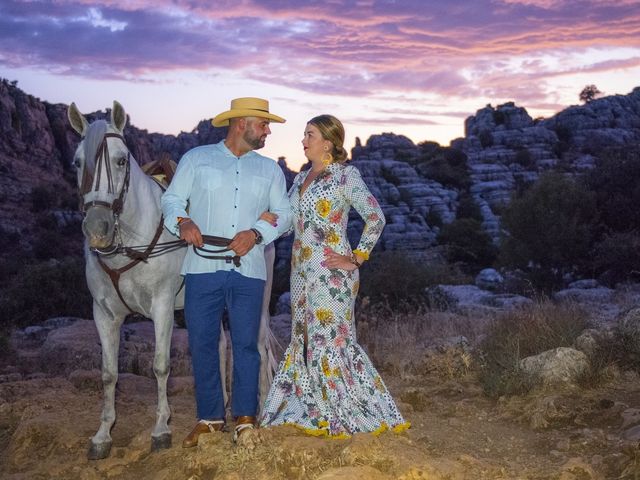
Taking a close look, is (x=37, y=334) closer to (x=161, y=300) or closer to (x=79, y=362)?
(x=79, y=362)

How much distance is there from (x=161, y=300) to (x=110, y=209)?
93cm

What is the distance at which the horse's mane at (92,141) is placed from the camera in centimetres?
548

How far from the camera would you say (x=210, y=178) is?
5.62 m

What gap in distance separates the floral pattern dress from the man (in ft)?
1.15

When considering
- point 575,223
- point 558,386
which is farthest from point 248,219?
point 575,223

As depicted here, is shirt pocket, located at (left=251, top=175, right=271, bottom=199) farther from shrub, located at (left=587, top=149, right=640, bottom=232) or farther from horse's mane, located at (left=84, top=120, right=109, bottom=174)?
shrub, located at (left=587, top=149, right=640, bottom=232)

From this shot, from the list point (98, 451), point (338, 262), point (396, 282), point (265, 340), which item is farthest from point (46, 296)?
point (338, 262)

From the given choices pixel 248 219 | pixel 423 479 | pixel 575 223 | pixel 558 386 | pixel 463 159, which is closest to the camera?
pixel 423 479

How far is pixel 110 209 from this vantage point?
5496mm

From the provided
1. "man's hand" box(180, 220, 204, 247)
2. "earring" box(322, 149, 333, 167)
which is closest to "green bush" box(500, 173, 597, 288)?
"earring" box(322, 149, 333, 167)

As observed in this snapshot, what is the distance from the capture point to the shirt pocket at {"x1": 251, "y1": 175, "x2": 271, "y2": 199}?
570 centimetres

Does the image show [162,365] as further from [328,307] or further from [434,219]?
[434,219]

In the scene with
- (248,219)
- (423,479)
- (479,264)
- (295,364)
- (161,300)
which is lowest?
(479,264)

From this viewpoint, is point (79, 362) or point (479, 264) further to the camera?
point (479, 264)
